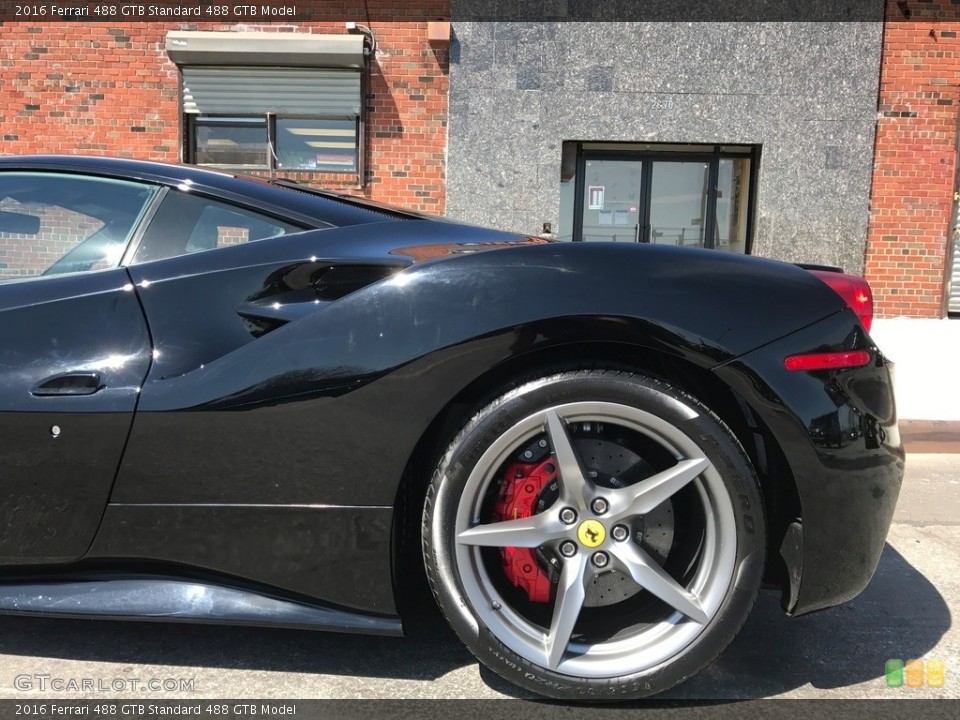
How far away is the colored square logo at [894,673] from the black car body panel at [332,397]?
0.34m

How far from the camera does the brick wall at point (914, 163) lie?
8391 millimetres

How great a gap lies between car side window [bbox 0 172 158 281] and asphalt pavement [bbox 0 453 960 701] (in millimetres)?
1030

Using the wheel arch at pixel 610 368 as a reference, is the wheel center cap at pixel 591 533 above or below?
below

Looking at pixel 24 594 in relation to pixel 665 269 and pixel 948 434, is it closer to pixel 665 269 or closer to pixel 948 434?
pixel 665 269

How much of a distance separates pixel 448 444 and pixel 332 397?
0.98 feet

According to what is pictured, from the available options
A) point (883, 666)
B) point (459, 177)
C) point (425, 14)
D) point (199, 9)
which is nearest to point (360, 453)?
point (883, 666)

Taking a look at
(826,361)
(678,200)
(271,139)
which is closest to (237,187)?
(826,361)

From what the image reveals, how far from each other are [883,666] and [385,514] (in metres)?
1.43

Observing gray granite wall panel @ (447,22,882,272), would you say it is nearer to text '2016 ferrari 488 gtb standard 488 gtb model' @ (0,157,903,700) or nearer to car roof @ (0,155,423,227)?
car roof @ (0,155,423,227)

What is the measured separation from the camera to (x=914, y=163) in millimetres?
8594

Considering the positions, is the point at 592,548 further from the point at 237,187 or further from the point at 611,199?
the point at 611,199

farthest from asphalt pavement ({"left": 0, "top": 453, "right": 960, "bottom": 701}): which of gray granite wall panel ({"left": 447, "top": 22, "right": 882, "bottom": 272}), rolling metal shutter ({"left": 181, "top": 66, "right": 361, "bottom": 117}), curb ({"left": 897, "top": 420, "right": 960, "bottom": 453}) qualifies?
rolling metal shutter ({"left": 181, "top": 66, "right": 361, "bottom": 117})

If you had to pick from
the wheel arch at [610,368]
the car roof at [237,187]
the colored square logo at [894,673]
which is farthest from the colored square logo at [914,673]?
the car roof at [237,187]

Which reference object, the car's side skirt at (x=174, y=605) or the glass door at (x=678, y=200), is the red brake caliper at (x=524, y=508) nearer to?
the car's side skirt at (x=174, y=605)
